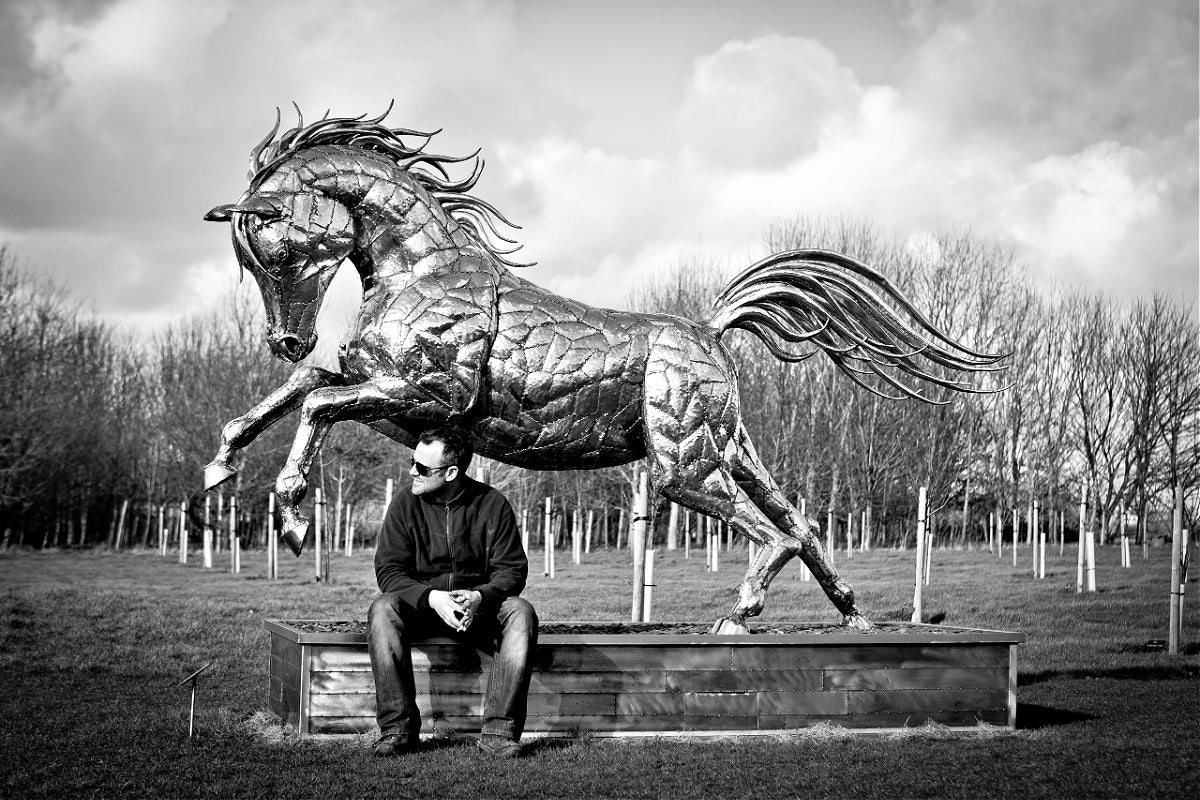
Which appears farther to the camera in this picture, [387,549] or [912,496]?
[912,496]

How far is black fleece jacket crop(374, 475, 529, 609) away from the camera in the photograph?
5566 millimetres

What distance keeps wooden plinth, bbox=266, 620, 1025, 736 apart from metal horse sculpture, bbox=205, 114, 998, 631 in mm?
564

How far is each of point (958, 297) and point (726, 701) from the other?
28546 mm

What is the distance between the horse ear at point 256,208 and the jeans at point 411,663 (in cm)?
222

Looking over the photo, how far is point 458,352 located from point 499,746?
2.12 meters

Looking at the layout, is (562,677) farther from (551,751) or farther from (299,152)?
(299,152)

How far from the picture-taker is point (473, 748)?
17.5ft

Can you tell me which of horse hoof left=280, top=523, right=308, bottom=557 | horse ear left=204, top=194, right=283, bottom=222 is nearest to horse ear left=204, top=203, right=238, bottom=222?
horse ear left=204, top=194, right=283, bottom=222

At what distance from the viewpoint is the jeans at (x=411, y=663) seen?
17.1ft

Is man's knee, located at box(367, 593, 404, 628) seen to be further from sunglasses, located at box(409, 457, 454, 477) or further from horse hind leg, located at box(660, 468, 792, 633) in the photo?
horse hind leg, located at box(660, 468, 792, 633)

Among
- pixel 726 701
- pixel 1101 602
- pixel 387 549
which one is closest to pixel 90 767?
pixel 387 549

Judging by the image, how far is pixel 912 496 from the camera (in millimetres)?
32469

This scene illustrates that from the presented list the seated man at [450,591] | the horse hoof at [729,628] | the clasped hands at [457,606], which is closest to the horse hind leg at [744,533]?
the horse hoof at [729,628]

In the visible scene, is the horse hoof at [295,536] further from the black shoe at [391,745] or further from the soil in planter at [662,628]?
the black shoe at [391,745]
